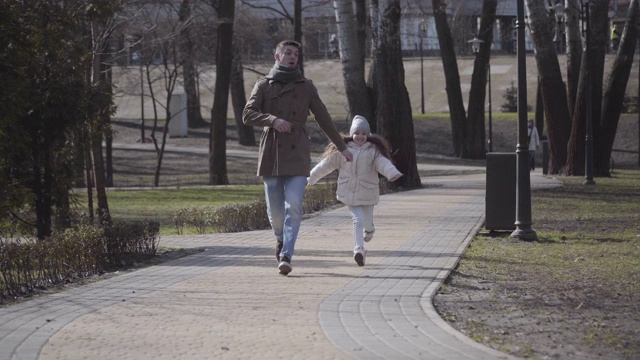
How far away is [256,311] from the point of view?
7.95m

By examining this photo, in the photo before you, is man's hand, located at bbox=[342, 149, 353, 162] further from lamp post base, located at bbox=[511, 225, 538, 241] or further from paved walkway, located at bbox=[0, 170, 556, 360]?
lamp post base, located at bbox=[511, 225, 538, 241]

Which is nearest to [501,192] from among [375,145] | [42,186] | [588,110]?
[375,145]

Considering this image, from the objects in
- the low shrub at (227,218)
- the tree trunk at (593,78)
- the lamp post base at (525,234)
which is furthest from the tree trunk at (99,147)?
the tree trunk at (593,78)

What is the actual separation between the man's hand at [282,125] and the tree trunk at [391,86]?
14.5 metres

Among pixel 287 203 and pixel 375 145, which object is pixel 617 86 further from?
pixel 287 203

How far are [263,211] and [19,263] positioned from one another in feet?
23.3

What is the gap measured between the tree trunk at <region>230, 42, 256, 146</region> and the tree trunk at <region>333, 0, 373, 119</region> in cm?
1991

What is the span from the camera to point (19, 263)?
9172 mm

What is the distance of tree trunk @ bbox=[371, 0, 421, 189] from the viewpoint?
24.0 m

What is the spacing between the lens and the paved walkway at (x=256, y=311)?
21.7ft

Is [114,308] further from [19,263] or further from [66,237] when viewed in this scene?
[66,237]

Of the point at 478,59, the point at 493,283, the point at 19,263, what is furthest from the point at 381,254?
the point at 478,59

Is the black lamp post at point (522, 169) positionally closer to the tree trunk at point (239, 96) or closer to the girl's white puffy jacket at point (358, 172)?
the girl's white puffy jacket at point (358, 172)

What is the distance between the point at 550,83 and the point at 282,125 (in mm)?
20085
